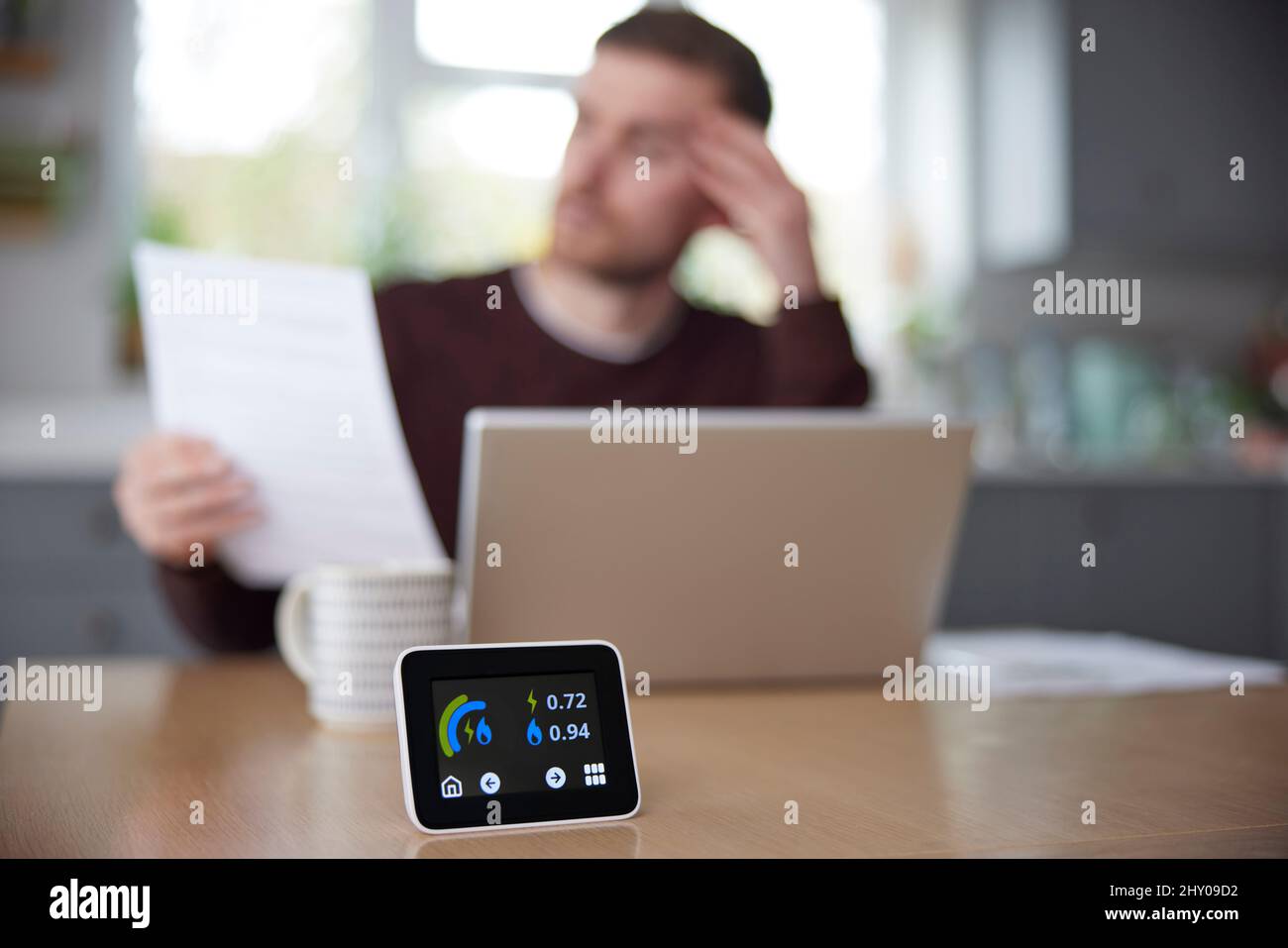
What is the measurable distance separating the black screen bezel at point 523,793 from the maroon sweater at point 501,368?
947 millimetres

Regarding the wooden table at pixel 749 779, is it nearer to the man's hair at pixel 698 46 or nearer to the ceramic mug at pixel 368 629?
the ceramic mug at pixel 368 629

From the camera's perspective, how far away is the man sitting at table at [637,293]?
1495 millimetres

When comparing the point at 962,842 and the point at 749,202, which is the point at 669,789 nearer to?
the point at 962,842

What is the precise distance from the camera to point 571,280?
1.84m

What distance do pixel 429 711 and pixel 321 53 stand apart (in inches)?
114

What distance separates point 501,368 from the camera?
70.3 inches

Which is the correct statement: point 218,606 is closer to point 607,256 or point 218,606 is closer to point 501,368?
point 501,368

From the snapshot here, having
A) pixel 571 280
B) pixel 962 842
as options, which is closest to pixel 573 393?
pixel 571 280

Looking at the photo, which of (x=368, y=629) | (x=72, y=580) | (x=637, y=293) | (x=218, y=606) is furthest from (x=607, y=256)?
(x=72, y=580)

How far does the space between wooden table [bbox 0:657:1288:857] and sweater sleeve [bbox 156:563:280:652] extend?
189 millimetres

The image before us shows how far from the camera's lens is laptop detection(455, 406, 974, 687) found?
910mm

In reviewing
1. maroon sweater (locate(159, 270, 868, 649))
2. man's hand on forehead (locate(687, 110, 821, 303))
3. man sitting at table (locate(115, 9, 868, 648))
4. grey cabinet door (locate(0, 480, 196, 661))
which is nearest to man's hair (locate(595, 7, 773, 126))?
man sitting at table (locate(115, 9, 868, 648))

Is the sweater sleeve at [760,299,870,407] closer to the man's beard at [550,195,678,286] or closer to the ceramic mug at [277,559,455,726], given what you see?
the man's beard at [550,195,678,286]
